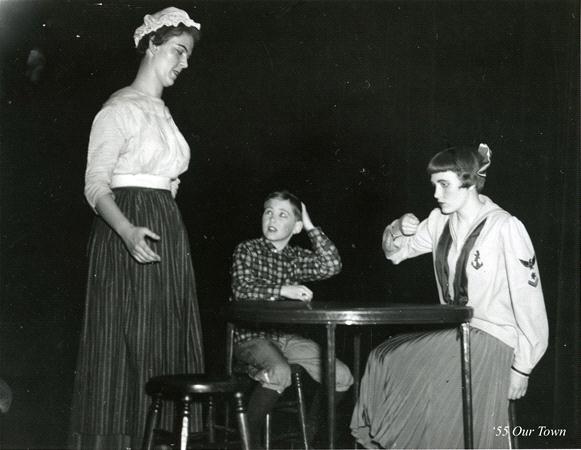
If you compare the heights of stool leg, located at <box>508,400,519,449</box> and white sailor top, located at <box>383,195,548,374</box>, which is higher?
white sailor top, located at <box>383,195,548,374</box>

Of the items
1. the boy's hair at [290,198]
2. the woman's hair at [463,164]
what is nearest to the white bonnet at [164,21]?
the boy's hair at [290,198]

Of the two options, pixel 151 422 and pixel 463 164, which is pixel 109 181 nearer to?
pixel 151 422

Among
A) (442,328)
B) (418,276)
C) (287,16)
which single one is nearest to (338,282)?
(418,276)

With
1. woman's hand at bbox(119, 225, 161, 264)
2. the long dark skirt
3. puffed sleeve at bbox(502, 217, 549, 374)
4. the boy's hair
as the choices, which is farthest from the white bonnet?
puffed sleeve at bbox(502, 217, 549, 374)

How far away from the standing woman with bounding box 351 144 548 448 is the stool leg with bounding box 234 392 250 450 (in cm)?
63

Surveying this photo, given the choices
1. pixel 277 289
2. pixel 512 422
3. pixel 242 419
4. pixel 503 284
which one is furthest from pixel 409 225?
pixel 242 419

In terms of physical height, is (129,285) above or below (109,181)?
below

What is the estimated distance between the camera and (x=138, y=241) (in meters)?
2.06

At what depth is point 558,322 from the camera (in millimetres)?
2996

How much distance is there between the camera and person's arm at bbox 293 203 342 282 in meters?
3.21

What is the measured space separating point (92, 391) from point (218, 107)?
6.07 ft

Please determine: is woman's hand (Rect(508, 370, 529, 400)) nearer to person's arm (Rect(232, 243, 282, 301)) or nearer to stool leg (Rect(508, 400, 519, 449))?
stool leg (Rect(508, 400, 519, 449))

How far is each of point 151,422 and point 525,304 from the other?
1323 mm

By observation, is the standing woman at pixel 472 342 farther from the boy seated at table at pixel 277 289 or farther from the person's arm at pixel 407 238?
the boy seated at table at pixel 277 289
